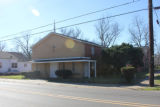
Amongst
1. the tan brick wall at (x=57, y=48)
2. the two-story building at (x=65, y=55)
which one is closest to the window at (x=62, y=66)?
the two-story building at (x=65, y=55)

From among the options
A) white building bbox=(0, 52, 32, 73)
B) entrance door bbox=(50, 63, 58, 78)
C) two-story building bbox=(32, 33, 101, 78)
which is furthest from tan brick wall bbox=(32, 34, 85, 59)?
white building bbox=(0, 52, 32, 73)

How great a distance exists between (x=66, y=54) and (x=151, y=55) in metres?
13.6

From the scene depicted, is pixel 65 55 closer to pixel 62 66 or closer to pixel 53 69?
pixel 62 66

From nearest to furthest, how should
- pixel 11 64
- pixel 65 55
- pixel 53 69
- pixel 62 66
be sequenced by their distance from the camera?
pixel 65 55
pixel 62 66
pixel 53 69
pixel 11 64

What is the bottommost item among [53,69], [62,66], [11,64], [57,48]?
[53,69]

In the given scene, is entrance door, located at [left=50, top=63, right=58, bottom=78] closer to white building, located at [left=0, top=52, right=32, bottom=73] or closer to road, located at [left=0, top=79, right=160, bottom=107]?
white building, located at [left=0, top=52, right=32, bottom=73]

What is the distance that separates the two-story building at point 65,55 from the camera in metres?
24.2

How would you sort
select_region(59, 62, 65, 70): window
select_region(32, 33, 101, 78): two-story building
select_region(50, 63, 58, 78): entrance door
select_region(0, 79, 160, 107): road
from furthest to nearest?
select_region(50, 63, 58, 78): entrance door, select_region(59, 62, 65, 70): window, select_region(32, 33, 101, 78): two-story building, select_region(0, 79, 160, 107): road

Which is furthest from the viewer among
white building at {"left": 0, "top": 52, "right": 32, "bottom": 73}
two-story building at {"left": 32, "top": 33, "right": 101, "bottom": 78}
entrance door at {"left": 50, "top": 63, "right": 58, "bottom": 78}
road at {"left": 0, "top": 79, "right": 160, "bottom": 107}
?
white building at {"left": 0, "top": 52, "right": 32, "bottom": 73}

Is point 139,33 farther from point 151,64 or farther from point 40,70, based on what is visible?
point 151,64

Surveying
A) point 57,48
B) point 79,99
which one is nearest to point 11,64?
point 57,48

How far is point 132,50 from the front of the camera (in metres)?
25.6

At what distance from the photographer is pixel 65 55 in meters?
25.7

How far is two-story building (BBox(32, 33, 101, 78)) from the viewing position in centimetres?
2417
